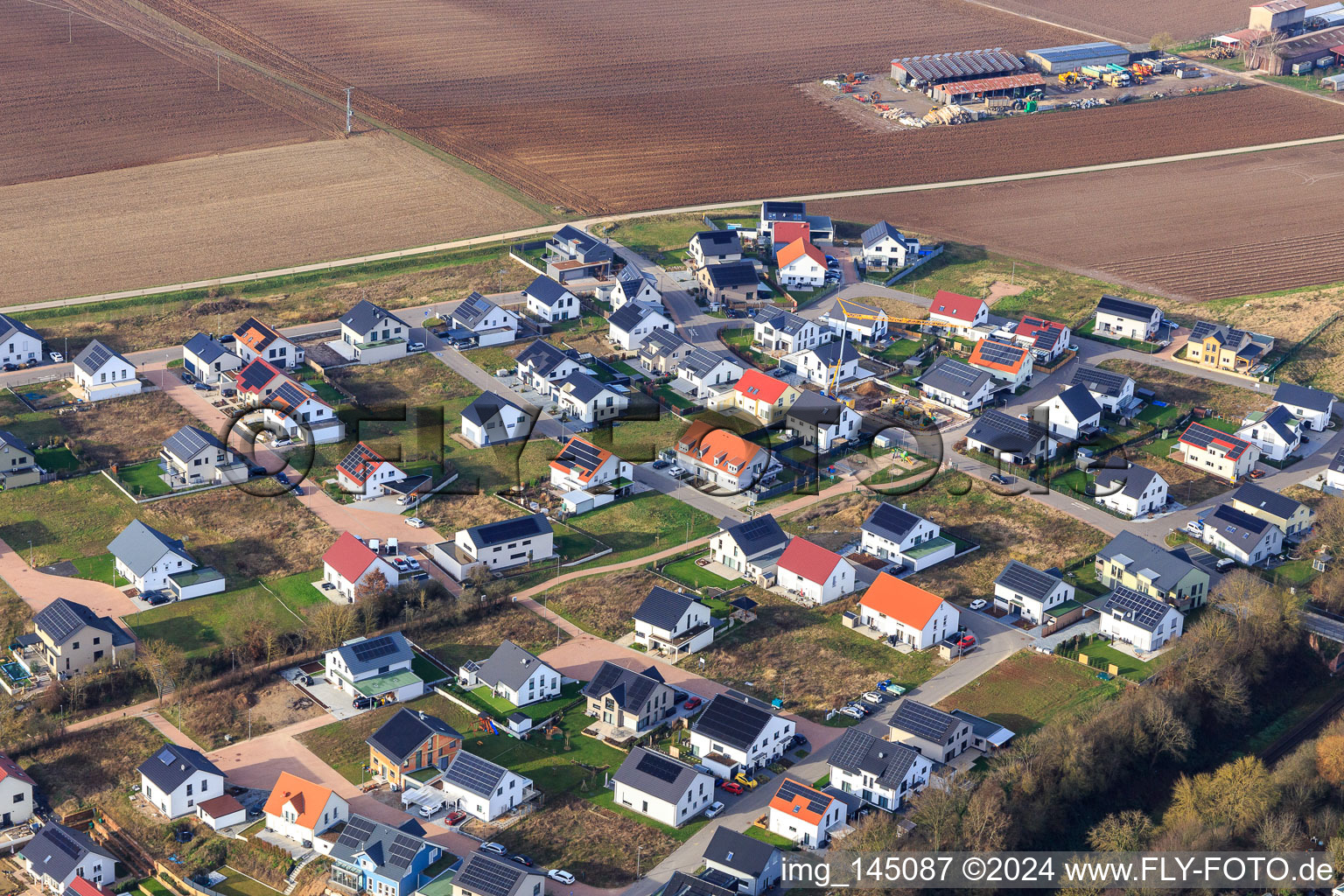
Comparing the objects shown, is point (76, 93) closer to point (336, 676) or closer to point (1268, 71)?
point (336, 676)

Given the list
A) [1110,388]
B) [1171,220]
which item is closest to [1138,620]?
[1110,388]

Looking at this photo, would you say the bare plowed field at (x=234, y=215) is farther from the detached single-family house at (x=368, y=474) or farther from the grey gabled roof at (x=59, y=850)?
the grey gabled roof at (x=59, y=850)

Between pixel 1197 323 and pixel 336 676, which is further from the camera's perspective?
pixel 1197 323

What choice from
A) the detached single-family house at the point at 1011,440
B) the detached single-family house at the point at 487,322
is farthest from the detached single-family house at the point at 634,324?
the detached single-family house at the point at 1011,440

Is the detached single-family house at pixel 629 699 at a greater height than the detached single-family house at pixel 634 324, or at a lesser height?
lesser

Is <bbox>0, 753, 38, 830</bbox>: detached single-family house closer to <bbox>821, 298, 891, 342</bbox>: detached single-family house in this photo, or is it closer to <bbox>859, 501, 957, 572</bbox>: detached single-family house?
<bbox>859, 501, 957, 572</bbox>: detached single-family house

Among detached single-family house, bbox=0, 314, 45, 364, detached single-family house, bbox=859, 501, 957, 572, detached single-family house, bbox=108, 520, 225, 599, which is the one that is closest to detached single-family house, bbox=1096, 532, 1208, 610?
detached single-family house, bbox=859, 501, 957, 572

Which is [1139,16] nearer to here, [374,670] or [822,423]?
[822,423]

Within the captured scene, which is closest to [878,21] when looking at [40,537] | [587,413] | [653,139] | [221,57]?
[653,139]
